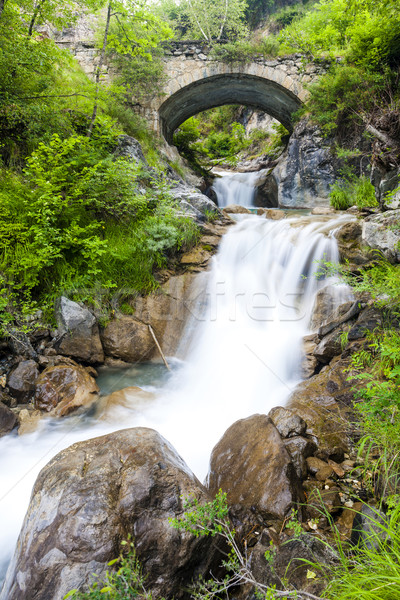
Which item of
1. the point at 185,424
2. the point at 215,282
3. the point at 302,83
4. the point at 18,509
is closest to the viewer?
the point at 18,509

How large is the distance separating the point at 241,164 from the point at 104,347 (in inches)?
588

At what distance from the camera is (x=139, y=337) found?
15.4 feet

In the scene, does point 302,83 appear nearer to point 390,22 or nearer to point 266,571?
point 390,22

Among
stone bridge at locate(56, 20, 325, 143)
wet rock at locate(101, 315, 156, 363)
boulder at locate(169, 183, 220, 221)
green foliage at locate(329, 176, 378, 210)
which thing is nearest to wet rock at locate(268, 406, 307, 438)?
wet rock at locate(101, 315, 156, 363)

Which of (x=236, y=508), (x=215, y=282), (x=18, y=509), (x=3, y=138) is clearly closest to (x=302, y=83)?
(x=215, y=282)

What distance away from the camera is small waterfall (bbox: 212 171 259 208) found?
12.4 m

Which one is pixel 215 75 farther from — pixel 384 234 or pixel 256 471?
pixel 256 471

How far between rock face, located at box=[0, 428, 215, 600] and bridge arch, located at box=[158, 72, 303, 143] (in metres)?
10.9

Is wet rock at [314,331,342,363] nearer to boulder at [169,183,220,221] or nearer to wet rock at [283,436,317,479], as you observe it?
wet rock at [283,436,317,479]

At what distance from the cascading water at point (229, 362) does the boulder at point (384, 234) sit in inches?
28.8

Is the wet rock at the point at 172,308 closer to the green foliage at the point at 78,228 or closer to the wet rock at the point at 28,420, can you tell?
the green foliage at the point at 78,228

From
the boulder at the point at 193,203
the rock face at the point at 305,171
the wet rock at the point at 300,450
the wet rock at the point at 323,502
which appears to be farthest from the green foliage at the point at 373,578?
the rock face at the point at 305,171

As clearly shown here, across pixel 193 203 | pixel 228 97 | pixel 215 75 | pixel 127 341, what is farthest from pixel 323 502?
pixel 228 97

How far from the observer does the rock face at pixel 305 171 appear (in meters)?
9.40
